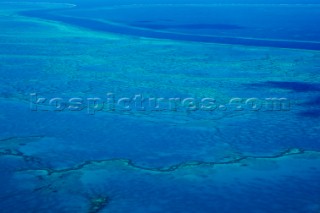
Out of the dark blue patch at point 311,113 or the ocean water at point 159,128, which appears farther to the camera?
the dark blue patch at point 311,113

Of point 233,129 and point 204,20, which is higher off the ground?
point 204,20

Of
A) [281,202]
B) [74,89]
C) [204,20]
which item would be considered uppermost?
[204,20]

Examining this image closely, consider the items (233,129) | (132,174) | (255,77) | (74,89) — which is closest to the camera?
(132,174)

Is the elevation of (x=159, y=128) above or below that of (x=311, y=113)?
below

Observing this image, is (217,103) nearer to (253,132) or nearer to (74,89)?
(253,132)

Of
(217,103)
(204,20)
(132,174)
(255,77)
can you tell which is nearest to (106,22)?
(204,20)

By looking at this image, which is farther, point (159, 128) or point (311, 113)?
point (311, 113)

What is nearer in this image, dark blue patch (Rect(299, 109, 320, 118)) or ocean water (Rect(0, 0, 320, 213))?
ocean water (Rect(0, 0, 320, 213))

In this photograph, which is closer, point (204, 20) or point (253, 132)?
point (253, 132)
